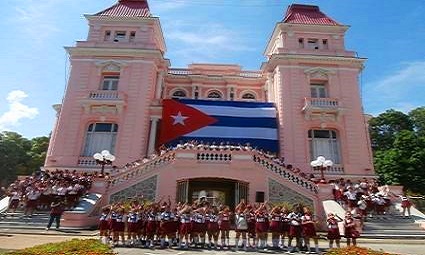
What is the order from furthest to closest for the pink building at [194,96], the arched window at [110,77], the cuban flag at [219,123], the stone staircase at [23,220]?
the arched window at [110,77] → the cuban flag at [219,123] → the pink building at [194,96] → the stone staircase at [23,220]

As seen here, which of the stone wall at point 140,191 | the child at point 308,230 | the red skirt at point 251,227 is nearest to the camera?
the child at point 308,230

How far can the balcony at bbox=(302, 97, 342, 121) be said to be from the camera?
26589 millimetres

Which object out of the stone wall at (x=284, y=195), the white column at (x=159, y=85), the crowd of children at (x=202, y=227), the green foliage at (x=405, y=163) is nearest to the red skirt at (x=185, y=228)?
the crowd of children at (x=202, y=227)

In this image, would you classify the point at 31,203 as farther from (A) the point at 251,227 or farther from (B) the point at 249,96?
(B) the point at 249,96

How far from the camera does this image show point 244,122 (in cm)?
2658

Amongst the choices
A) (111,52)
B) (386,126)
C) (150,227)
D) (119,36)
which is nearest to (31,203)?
(150,227)

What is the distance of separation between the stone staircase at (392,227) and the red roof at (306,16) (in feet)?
60.6

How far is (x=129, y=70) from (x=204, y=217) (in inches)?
716

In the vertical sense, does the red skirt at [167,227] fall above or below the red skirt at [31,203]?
below

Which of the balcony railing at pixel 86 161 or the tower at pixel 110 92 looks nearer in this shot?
the balcony railing at pixel 86 161

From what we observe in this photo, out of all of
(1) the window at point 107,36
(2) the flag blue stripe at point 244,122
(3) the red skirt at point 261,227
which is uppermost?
(1) the window at point 107,36

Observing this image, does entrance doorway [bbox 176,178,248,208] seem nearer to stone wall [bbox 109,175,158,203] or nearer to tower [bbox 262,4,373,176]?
stone wall [bbox 109,175,158,203]

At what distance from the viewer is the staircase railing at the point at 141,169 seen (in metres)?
20.6

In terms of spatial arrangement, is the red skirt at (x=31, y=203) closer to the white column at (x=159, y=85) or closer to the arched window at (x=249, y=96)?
the white column at (x=159, y=85)
